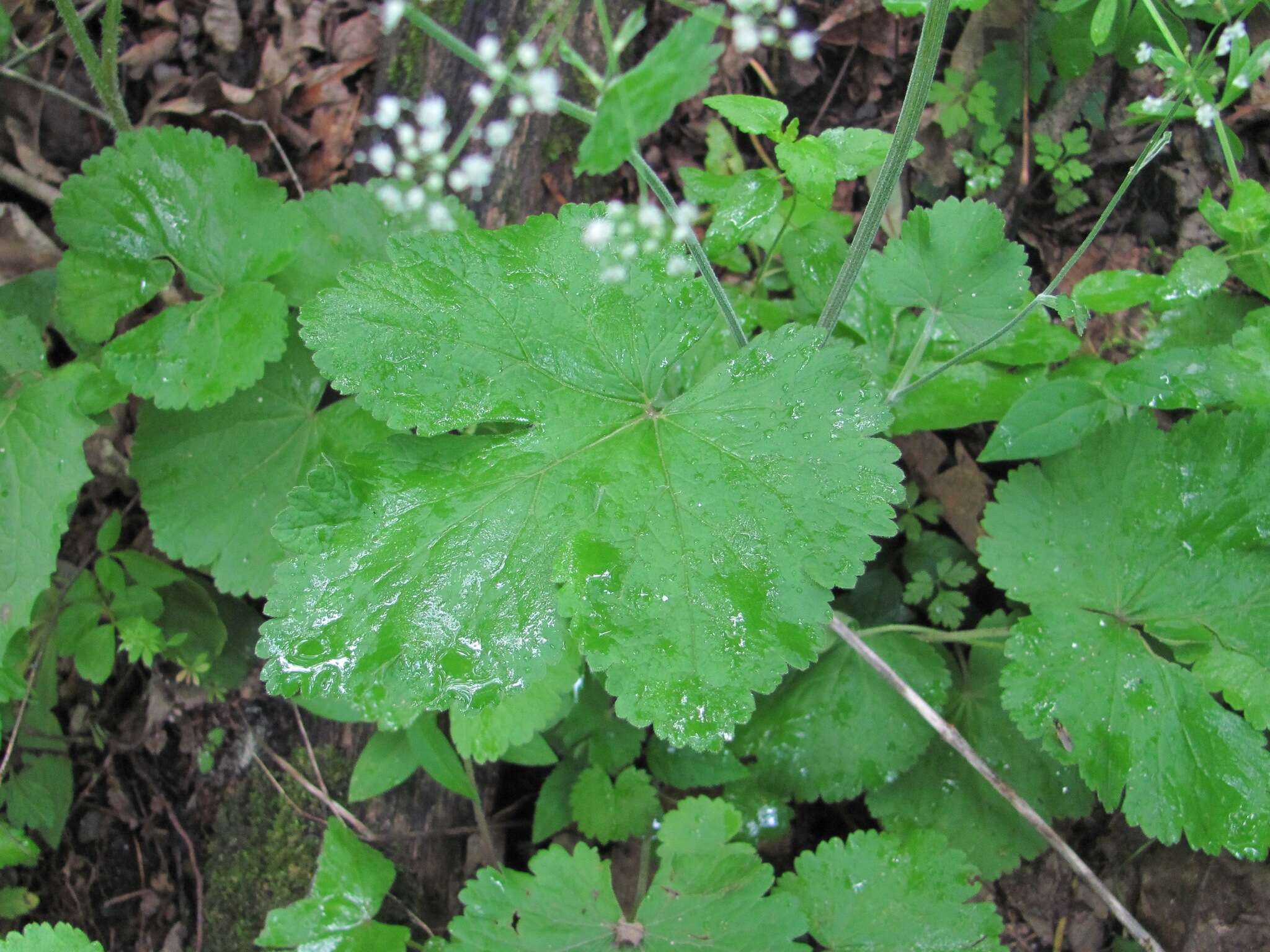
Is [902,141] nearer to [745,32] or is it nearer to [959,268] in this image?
[745,32]

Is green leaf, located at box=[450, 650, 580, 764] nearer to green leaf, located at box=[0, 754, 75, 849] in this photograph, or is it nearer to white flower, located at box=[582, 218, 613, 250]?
white flower, located at box=[582, 218, 613, 250]

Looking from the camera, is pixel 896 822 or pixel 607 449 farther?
pixel 896 822

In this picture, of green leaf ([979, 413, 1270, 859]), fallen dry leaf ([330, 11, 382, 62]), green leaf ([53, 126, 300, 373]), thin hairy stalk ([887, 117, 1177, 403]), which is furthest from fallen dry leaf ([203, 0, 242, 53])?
green leaf ([979, 413, 1270, 859])

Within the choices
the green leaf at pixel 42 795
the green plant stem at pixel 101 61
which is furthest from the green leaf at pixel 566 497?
the green leaf at pixel 42 795

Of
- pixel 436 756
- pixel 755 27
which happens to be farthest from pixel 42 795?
pixel 755 27

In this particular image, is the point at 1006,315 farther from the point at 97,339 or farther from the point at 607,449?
the point at 97,339

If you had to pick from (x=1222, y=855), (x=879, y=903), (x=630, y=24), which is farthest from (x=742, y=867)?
(x=630, y=24)
